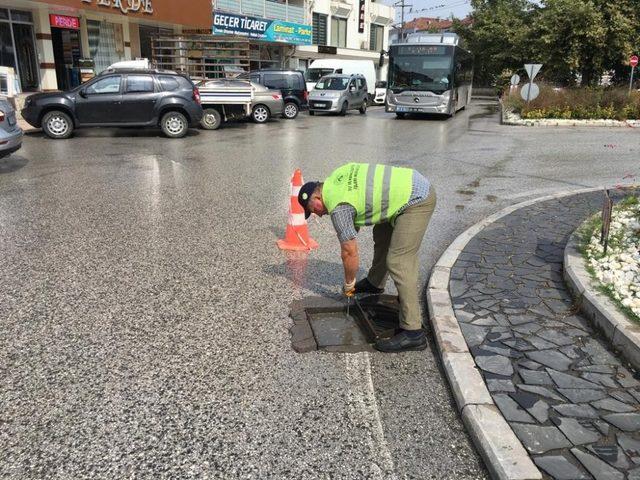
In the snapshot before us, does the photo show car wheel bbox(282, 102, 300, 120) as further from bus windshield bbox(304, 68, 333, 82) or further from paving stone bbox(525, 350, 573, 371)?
paving stone bbox(525, 350, 573, 371)

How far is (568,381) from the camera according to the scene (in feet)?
11.1

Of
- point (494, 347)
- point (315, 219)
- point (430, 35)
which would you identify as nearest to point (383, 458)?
point (494, 347)

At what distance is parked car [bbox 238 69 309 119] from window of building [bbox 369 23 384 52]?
29995 mm

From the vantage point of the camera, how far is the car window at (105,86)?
14273 mm

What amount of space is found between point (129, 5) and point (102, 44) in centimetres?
300

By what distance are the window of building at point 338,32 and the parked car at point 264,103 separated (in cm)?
2562

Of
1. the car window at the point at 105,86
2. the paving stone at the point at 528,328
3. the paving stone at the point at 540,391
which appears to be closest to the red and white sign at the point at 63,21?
the car window at the point at 105,86

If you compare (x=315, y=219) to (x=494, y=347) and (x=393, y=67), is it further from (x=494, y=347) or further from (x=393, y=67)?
(x=393, y=67)

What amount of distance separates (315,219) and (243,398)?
436cm

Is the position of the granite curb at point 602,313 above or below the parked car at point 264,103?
below

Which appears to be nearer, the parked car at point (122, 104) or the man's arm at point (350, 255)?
the man's arm at point (350, 255)

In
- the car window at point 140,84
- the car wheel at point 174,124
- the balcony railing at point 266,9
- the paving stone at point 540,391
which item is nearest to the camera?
the paving stone at point 540,391

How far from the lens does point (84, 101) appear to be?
14.2m

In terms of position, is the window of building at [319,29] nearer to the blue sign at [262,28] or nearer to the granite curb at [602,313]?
the blue sign at [262,28]
